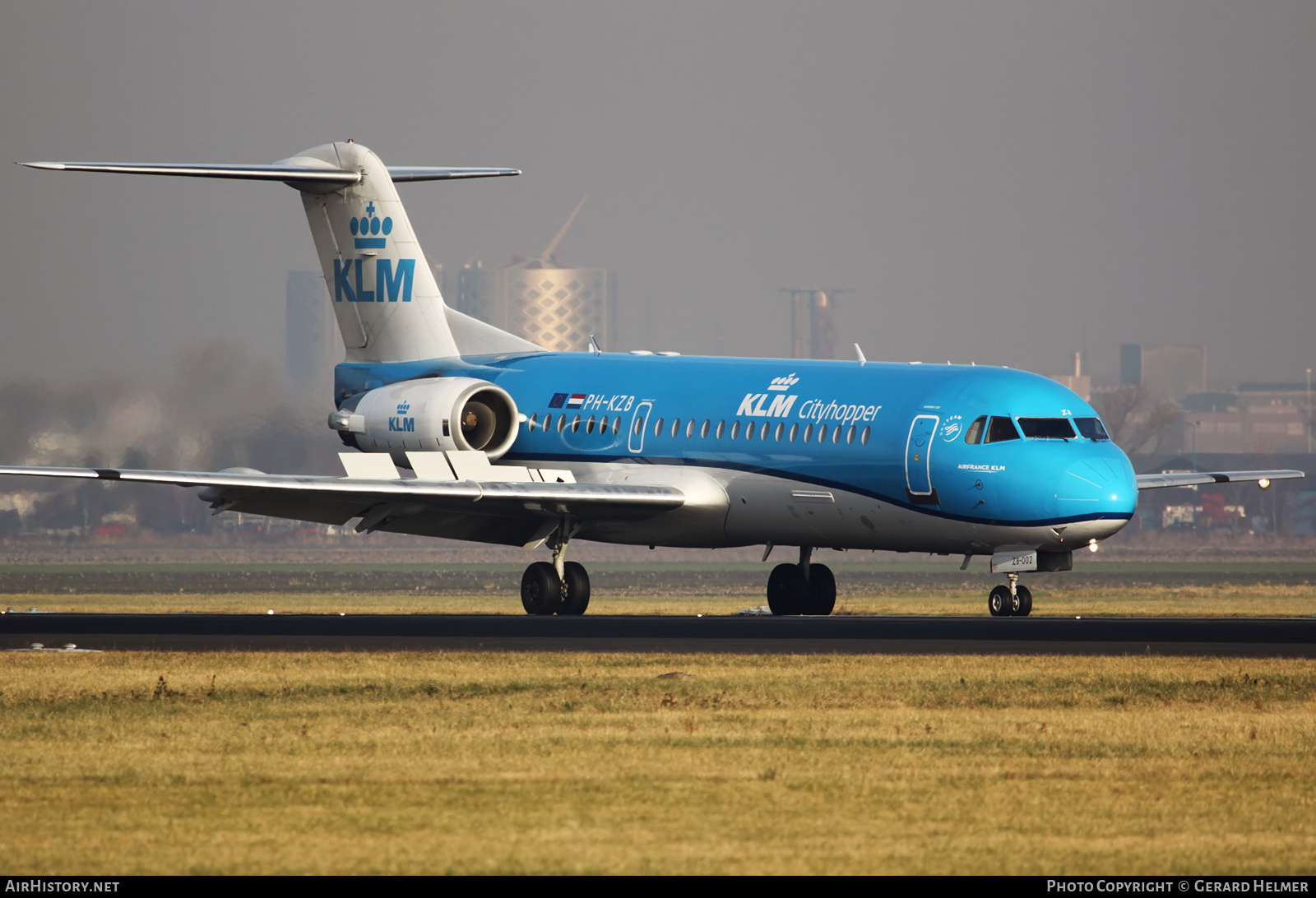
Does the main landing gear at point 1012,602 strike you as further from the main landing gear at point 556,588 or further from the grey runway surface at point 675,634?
the main landing gear at point 556,588

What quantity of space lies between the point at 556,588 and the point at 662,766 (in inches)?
790

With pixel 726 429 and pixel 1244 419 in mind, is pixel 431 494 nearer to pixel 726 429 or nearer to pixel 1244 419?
pixel 726 429

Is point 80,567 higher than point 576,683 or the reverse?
the reverse

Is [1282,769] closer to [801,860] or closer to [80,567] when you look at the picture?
[801,860]

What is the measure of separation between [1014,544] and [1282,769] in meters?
15.9

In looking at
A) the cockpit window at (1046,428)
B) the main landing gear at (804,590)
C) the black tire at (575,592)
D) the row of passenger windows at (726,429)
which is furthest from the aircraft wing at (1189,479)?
the black tire at (575,592)

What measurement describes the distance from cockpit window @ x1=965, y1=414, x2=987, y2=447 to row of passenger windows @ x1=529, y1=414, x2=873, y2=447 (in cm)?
167

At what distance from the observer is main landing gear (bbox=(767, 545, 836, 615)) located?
3638 centimetres

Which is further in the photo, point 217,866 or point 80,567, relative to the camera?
point 80,567

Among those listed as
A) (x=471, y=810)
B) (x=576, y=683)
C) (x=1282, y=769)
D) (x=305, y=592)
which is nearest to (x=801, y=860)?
(x=471, y=810)

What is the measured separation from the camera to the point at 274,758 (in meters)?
16.0

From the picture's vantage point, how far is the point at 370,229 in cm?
4041

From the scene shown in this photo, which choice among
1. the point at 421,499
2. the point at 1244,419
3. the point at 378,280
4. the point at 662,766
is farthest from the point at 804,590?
the point at 1244,419

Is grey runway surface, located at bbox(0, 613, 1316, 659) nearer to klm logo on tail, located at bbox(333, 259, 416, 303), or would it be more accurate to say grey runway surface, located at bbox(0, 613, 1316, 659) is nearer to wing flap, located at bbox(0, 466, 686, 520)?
wing flap, located at bbox(0, 466, 686, 520)
